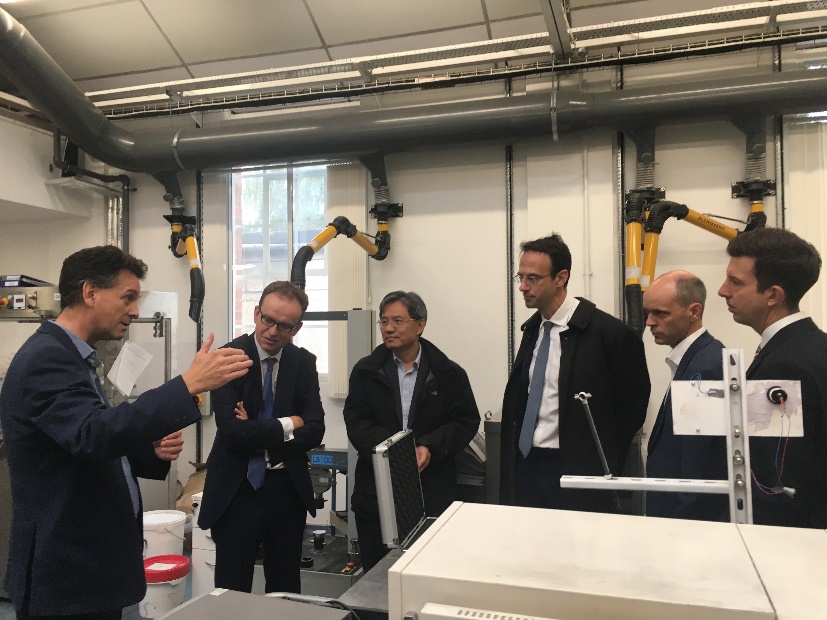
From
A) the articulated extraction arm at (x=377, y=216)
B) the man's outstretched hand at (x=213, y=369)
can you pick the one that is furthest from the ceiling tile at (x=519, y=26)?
the man's outstretched hand at (x=213, y=369)

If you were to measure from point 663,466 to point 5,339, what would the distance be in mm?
4644

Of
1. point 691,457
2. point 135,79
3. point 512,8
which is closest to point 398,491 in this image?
point 691,457

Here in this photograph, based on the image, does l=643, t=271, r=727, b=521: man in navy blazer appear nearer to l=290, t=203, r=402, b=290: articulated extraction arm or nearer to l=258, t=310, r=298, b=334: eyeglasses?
l=258, t=310, r=298, b=334: eyeglasses

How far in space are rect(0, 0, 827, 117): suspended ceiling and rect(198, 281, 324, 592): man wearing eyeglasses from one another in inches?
70.4

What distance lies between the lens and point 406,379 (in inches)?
86.9

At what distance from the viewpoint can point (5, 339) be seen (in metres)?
4.38

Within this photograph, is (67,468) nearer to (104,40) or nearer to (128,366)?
(128,366)

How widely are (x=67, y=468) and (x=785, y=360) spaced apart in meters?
1.55

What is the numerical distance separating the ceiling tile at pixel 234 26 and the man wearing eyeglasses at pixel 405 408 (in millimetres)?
2064

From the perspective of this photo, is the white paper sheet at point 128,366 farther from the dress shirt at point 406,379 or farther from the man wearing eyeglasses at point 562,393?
the man wearing eyeglasses at point 562,393

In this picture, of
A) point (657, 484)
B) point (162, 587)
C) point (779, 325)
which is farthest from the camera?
point (162, 587)

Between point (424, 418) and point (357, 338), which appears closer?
point (424, 418)

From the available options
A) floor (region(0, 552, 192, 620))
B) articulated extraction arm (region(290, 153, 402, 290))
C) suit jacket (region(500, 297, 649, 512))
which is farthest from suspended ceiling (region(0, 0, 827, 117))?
floor (region(0, 552, 192, 620))

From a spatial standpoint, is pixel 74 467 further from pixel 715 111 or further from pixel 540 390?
pixel 715 111
